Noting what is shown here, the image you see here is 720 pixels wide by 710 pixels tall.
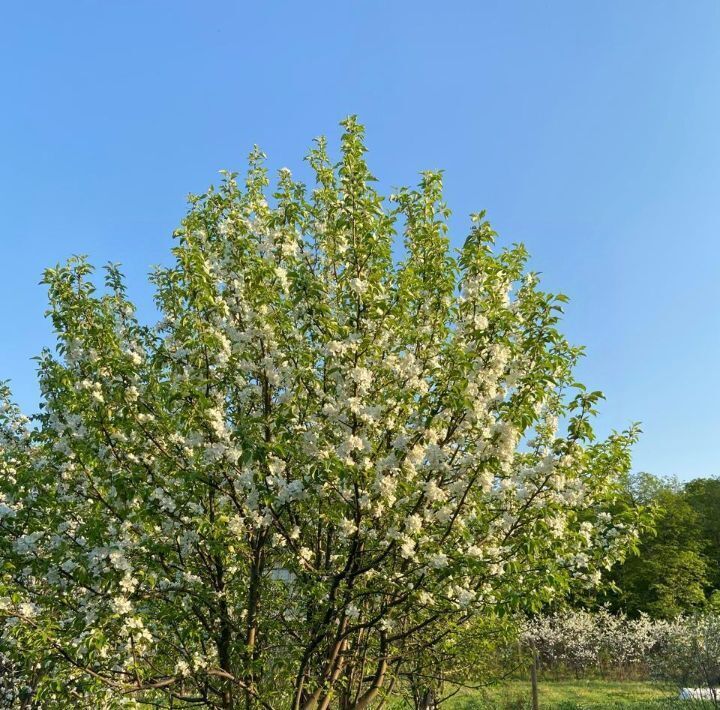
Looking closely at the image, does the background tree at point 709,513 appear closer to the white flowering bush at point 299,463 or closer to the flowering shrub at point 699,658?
the flowering shrub at point 699,658

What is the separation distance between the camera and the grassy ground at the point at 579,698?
1925cm

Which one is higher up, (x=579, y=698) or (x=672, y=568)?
(x=672, y=568)

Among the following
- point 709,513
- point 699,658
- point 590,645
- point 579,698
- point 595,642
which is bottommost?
point 579,698

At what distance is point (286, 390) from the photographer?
724cm

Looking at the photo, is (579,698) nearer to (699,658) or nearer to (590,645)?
(699,658)

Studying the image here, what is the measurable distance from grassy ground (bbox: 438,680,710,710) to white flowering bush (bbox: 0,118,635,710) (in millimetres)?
10781

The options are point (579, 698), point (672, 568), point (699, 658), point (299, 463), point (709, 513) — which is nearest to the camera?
point (299, 463)

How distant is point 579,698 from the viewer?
23.3 m

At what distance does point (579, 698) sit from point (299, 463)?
2250 cm

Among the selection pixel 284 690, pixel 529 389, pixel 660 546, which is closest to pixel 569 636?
pixel 660 546

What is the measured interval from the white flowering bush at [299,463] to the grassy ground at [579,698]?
424 inches

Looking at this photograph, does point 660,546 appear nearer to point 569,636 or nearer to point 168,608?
point 569,636

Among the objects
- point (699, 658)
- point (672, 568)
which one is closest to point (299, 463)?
point (699, 658)

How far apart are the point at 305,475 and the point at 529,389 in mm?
2481
